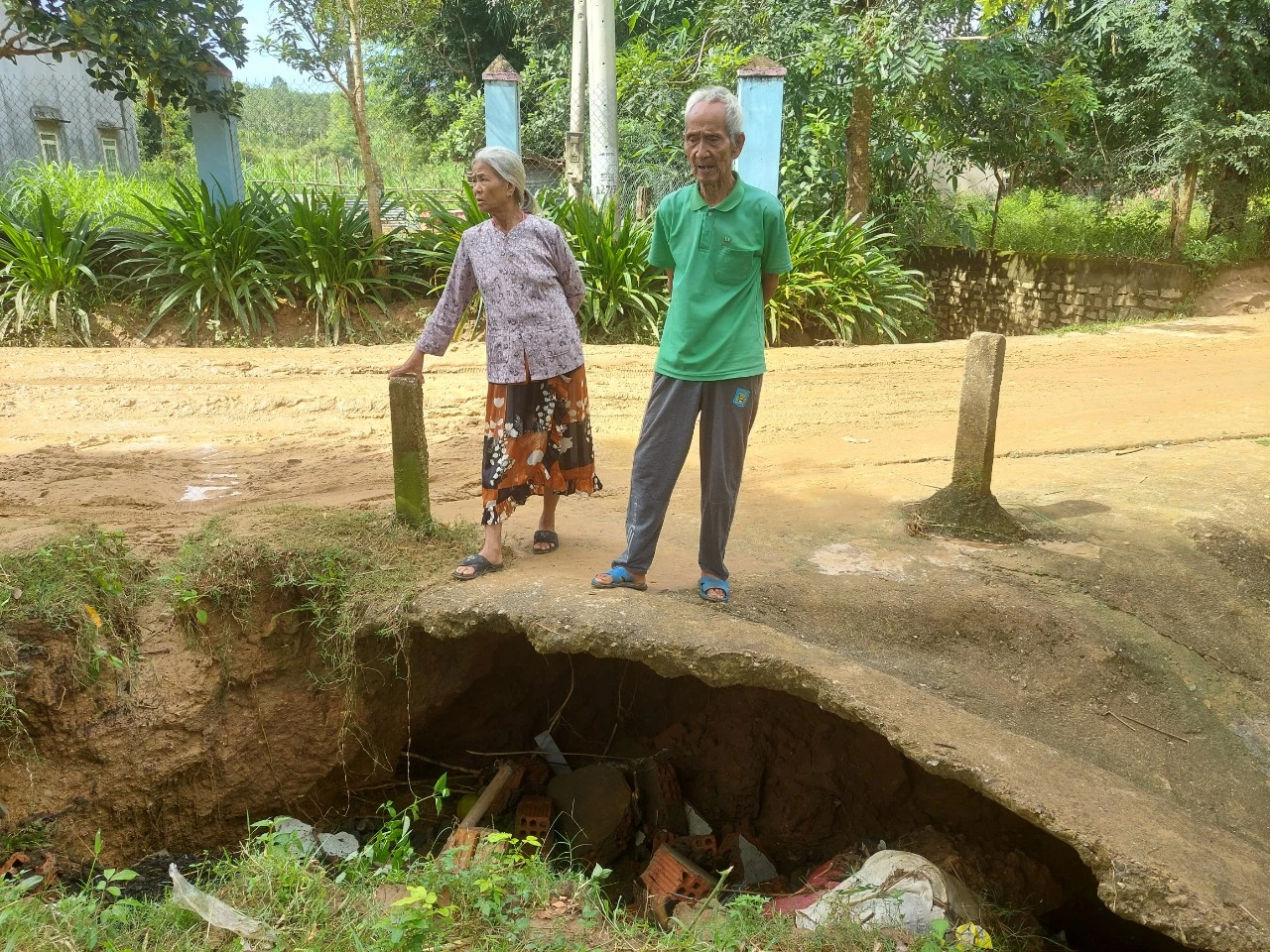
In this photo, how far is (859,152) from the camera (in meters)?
9.79

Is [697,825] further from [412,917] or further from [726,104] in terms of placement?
[726,104]

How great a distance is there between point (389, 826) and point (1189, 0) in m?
11.0

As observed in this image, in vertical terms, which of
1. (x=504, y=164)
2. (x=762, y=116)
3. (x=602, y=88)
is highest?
(x=602, y=88)

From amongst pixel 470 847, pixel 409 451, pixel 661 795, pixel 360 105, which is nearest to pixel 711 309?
pixel 409 451

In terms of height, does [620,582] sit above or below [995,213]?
below

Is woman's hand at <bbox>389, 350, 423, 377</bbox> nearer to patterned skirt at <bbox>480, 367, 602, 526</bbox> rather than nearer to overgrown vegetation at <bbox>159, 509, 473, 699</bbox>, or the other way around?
patterned skirt at <bbox>480, 367, 602, 526</bbox>

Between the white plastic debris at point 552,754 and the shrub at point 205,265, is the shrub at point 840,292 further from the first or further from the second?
the white plastic debris at point 552,754

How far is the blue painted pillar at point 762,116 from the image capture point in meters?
8.51

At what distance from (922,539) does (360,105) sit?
592 centimetres

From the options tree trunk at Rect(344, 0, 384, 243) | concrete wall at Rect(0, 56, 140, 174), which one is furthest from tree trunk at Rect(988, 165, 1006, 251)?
concrete wall at Rect(0, 56, 140, 174)

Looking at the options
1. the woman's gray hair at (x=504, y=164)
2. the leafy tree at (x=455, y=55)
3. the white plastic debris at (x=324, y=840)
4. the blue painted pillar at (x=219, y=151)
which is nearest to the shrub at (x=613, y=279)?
the blue painted pillar at (x=219, y=151)

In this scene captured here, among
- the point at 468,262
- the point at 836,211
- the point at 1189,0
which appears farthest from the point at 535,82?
the point at 468,262

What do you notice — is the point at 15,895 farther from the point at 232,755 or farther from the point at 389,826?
the point at 232,755

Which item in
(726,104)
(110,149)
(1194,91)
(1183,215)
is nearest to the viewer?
(726,104)
